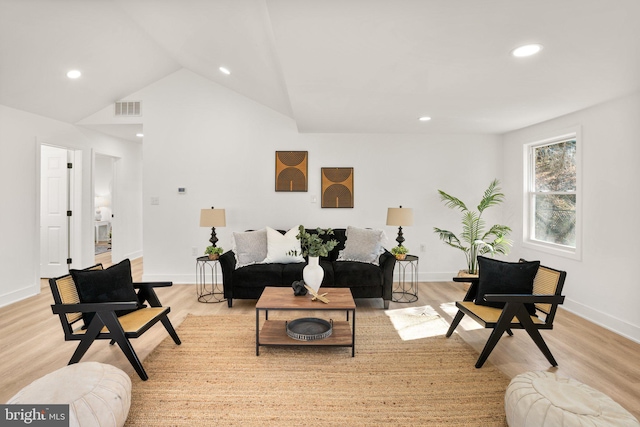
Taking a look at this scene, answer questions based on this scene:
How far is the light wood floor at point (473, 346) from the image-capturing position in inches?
96.8

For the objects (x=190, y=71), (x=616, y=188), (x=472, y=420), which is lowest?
(x=472, y=420)

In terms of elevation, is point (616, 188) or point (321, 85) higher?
point (321, 85)

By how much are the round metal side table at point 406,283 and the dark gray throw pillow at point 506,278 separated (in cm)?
136

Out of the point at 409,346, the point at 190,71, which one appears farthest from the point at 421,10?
the point at 190,71

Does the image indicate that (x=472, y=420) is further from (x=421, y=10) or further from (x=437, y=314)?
(x=421, y=10)

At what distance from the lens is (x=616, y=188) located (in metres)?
3.43

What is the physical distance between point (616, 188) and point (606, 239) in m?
0.52

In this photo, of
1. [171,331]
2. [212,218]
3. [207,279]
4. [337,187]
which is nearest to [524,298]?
[171,331]

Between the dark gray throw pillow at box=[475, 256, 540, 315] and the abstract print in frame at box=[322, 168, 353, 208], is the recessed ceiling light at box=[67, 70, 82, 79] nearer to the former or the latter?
the abstract print in frame at box=[322, 168, 353, 208]

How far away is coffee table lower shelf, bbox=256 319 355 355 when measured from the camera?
278cm

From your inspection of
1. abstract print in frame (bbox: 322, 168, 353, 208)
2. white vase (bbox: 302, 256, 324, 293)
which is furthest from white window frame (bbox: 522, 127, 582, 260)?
white vase (bbox: 302, 256, 324, 293)

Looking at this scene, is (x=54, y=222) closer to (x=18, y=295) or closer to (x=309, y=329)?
(x=18, y=295)
